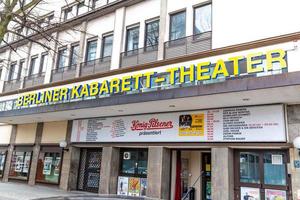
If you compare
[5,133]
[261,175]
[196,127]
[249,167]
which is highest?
[5,133]

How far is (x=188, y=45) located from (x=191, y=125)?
2.98 m

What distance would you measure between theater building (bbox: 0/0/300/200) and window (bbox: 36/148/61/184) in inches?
2.2

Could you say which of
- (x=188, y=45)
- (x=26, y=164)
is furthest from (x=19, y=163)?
(x=188, y=45)

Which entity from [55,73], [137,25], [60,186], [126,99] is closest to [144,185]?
[126,99]

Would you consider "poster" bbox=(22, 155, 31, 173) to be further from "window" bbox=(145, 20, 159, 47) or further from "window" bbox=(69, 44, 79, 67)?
"window" bbox=(145, 20, 159, 47)

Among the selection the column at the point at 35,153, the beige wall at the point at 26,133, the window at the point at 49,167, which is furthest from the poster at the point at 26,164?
the window at the point at 49,167

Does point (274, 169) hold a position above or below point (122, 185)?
above

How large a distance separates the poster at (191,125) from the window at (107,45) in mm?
5172

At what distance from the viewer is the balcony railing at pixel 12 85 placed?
59.4 ft

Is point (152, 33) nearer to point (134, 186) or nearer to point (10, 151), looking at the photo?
point (134, 186)

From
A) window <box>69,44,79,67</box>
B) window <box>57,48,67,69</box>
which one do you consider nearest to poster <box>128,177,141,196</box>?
window <box>69,44,79,67</box>

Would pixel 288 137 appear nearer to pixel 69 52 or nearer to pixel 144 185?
pixel 144 185

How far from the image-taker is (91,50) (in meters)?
14.7

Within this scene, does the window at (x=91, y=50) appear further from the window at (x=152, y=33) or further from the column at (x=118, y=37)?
the window at (x=152, y=33)
